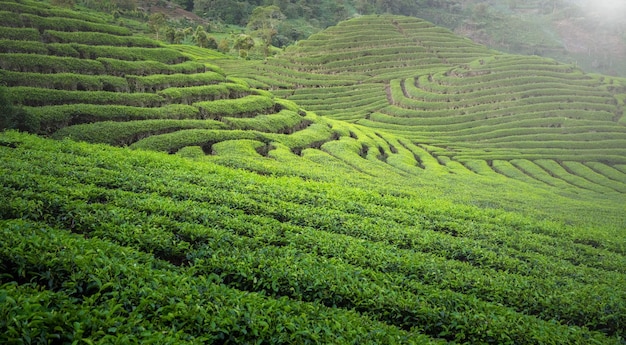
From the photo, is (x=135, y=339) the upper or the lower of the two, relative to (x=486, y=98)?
lower

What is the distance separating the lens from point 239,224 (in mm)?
13625

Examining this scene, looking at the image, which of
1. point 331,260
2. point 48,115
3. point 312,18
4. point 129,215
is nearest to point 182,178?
point 129,215

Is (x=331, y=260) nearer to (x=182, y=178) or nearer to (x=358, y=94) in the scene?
(x=182, y=178)

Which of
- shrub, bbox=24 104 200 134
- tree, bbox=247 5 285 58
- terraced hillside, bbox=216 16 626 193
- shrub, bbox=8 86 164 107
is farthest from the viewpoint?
tree, bbox=247 5 285 58

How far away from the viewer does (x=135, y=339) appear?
622cm

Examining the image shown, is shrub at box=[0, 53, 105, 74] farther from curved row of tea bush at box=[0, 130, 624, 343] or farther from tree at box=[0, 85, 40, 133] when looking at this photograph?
curved row of tea bush at box=[0, 130, 624, 343]

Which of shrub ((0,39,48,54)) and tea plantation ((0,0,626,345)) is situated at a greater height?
shrub ((0,39,48,54))

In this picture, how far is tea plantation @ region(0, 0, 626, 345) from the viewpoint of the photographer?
7977 millimetres

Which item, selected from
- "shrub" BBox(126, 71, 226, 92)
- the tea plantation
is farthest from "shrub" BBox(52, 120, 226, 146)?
"shrub" BBox(126, 71, 226, 92)

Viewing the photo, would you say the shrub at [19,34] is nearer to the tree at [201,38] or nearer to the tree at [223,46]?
the tree at [201,38]

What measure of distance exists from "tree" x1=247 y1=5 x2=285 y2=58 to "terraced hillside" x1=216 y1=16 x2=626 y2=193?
1325cm

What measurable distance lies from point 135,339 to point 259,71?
89470 millimetres

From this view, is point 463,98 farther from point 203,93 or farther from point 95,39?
point 95,39

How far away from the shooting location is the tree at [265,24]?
374 ft
